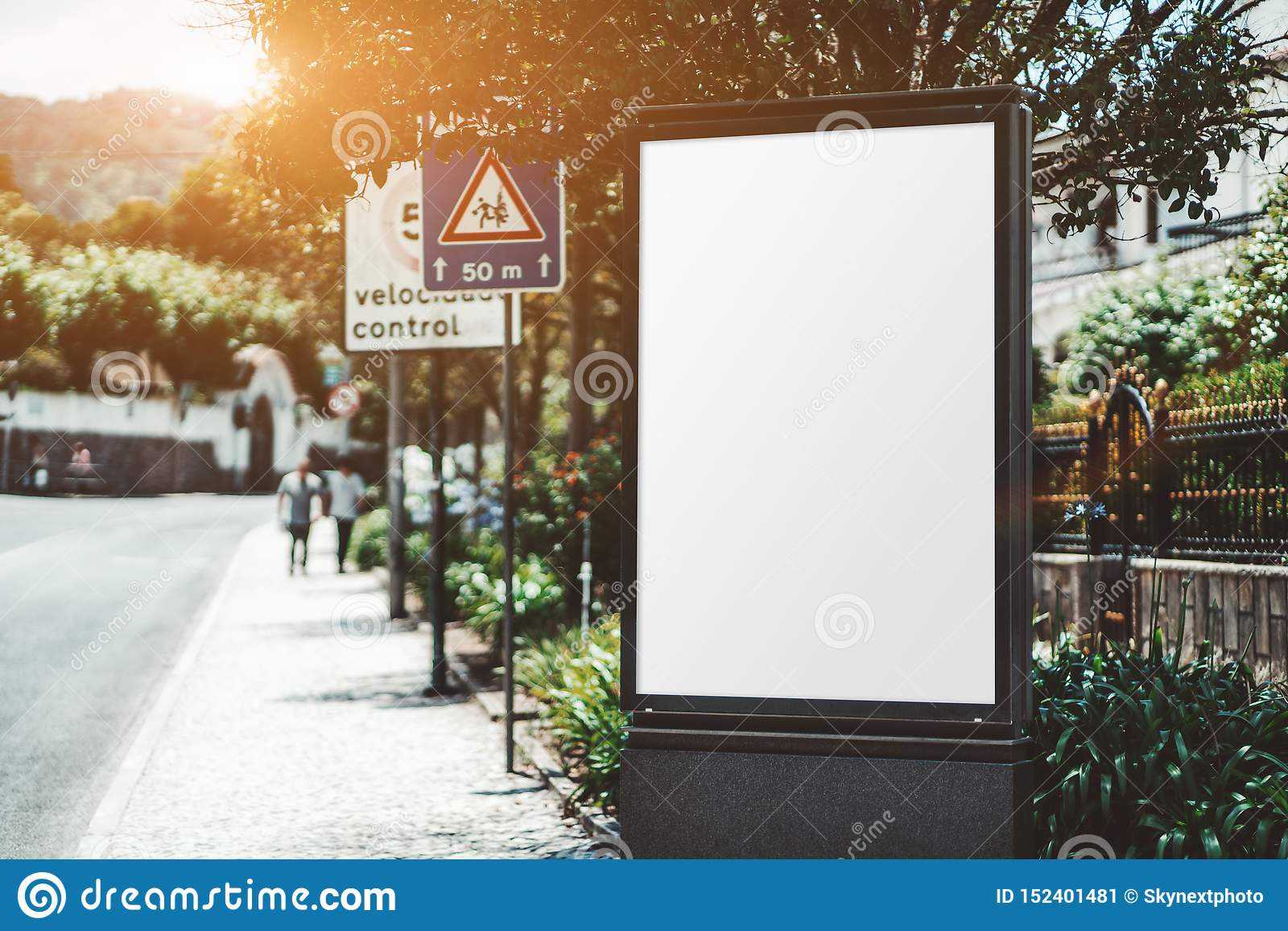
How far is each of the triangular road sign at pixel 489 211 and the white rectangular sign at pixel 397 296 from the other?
8.00 feet

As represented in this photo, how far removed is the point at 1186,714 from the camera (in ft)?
17.2

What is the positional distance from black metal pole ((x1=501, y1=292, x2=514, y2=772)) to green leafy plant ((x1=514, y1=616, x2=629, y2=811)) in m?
0.28

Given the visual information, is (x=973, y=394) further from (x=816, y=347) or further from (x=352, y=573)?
(x=352, y=573)

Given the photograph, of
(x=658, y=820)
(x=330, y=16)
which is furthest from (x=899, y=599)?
(x=330, y=16)

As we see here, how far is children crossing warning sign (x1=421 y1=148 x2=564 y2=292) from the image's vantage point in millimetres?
7586

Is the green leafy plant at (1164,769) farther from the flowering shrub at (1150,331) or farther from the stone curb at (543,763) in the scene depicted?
the flowering shrub at (1150,331)

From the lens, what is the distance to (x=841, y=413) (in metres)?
4.79

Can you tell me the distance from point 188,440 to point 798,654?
6609 cm

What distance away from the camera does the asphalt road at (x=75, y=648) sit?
22.7 feet

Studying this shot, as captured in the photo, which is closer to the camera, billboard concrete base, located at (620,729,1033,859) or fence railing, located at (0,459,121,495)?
billboard concrete base, located at (620,729,1033,859)

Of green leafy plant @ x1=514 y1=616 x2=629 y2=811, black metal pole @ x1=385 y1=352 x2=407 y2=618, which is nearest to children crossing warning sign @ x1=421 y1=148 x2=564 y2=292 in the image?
green leafy plant @ x1=514 y1=616 x2=629 y2=811

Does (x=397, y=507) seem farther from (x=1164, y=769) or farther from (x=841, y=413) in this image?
(x=1164, y=769)

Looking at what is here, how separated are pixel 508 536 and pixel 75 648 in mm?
6110

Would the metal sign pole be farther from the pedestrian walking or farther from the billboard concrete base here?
the pedestrian walking
